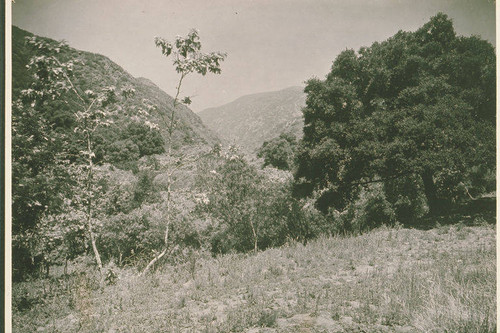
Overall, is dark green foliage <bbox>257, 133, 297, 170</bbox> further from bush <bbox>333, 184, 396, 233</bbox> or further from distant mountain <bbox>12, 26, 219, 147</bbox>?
bush <bbox>333, 184, 396, 233</bbox>

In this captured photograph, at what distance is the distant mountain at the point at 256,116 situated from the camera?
119669 millimetres

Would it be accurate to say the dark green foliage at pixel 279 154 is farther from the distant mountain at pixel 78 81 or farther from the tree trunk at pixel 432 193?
the tree trunk at pixel 432 193

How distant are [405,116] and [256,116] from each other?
134 metres

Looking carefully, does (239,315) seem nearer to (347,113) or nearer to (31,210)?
(31,210)

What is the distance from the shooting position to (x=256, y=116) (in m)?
147

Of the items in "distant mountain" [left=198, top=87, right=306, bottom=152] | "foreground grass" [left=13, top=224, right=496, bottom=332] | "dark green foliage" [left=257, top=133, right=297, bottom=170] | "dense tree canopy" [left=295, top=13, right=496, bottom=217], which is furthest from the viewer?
"distant mountain" [left=198, top=87, right=306, bottom=152]

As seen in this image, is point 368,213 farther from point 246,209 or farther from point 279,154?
point 279,154

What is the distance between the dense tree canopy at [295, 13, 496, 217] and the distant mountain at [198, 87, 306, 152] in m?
79.0

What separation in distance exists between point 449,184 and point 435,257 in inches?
377

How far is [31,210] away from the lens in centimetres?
580

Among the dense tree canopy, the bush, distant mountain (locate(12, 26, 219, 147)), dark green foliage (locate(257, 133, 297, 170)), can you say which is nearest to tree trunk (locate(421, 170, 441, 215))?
the dense tree canopy

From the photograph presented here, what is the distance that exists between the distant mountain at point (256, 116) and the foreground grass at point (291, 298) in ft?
293

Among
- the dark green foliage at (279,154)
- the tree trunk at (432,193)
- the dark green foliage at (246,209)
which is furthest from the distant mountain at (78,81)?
the dark green foliage at (279,154)

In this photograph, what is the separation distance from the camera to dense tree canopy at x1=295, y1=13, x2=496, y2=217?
13.3 m
